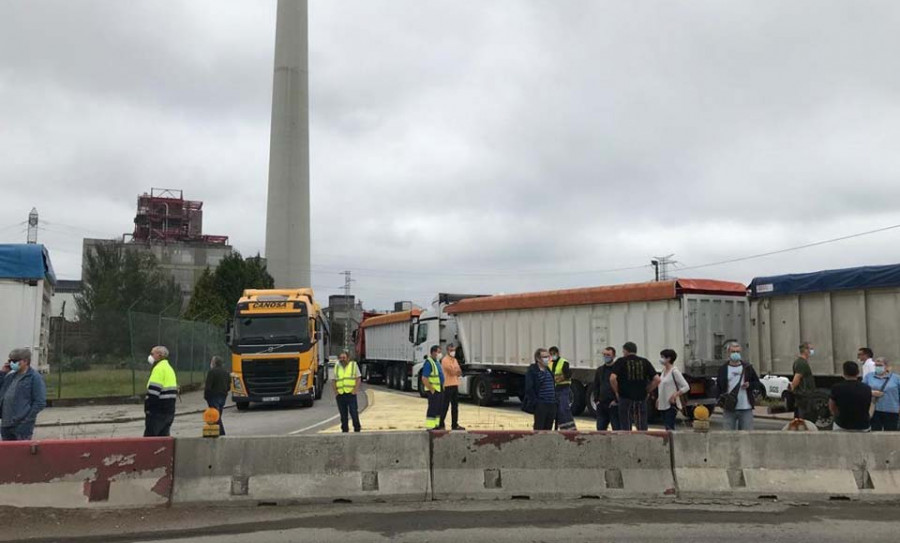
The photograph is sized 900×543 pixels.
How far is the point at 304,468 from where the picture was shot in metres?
7.65

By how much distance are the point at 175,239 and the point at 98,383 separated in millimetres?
71596

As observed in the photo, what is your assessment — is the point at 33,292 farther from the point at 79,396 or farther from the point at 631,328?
the point at 631,328

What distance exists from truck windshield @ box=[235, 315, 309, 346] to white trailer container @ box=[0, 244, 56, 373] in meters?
5.55

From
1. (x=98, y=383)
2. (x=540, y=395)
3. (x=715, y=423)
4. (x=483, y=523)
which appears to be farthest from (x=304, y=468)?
Result: (x=98, y=383)

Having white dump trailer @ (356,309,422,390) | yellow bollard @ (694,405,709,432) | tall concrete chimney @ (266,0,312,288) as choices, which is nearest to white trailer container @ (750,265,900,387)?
yellow bollard @ (694,405,709,432)

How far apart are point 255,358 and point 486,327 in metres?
7.01

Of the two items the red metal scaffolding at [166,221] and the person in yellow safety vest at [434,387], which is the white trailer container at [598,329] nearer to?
the person in yellow safety vest at [434,387]

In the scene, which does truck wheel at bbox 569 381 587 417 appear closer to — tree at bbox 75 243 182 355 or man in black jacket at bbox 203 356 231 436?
man in black jacket at bbox 203 356 231 436

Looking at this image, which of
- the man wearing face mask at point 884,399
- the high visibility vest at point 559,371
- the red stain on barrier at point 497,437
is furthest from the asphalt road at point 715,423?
the red stain on barrier at point 497,437

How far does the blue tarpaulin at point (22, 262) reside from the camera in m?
19.0

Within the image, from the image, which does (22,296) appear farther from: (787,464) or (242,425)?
(787,464)

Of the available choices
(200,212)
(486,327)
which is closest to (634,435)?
(486,327)

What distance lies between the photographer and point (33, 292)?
63.5ft

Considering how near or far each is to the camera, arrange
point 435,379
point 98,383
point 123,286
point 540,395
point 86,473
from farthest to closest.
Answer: point 123,286 < point 98,383 < point 435,379 < point 540,395 < point 86,473
